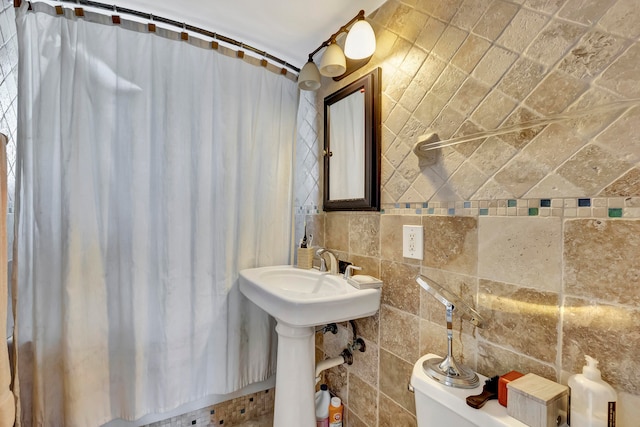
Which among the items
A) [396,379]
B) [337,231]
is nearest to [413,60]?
[337,231]

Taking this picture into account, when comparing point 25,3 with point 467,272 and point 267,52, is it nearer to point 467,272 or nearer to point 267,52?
point 267,52

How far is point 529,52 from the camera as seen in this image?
28.8 inches

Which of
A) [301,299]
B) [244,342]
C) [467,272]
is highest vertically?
[467,272]

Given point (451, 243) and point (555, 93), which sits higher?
point (555, 93)

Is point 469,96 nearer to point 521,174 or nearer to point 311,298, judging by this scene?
point 521,174

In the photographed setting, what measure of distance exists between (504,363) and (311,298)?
23.7 inches

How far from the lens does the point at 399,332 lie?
3.56 feet

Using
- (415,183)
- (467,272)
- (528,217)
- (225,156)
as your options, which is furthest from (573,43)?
(225,156)

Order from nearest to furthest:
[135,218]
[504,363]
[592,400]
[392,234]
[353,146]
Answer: [592,400] < [504,363] < [392,234] < [135,218] < [353,146]

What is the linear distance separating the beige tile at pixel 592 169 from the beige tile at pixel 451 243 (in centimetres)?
25

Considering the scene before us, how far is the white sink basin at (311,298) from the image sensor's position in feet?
3.21

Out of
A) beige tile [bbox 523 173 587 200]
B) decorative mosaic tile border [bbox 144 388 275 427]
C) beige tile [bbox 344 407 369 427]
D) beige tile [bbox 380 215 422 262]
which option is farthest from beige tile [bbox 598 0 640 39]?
decorative mosaic tile border [bbox 144 388 275 427]

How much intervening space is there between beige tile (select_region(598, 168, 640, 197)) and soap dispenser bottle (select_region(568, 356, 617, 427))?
0.36m

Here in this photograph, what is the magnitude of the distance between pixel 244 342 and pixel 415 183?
3.97 ft
